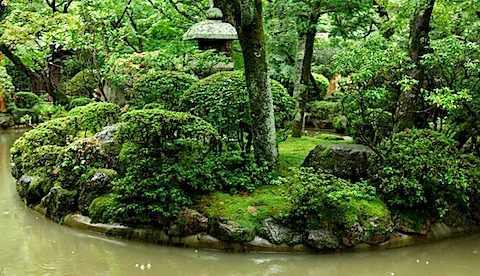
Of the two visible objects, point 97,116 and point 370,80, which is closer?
point 370,80

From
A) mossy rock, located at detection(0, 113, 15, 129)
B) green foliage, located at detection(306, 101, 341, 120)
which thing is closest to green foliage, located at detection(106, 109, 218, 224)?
green foliage, located at detection(306, 101, 341, 120)

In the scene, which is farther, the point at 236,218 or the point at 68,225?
the point at 68,225

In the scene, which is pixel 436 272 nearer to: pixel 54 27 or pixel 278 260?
pixel 278 260

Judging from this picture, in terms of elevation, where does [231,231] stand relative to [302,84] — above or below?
below

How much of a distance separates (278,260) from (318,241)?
523 millimetres

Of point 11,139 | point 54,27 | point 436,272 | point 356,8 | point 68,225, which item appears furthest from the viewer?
point 11,139

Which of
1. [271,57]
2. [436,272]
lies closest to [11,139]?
[271,57]

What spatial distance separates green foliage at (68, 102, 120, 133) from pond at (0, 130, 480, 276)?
2.27 metres

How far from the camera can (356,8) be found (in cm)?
912

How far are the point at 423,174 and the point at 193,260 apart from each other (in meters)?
2.94

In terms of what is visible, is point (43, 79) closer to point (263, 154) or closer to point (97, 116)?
point (97, 116)

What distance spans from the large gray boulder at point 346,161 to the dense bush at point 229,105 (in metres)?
0.85

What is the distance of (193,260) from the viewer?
5.55 meters

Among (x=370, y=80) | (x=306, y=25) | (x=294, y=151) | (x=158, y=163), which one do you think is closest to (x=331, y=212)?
(x=370, y=80)
